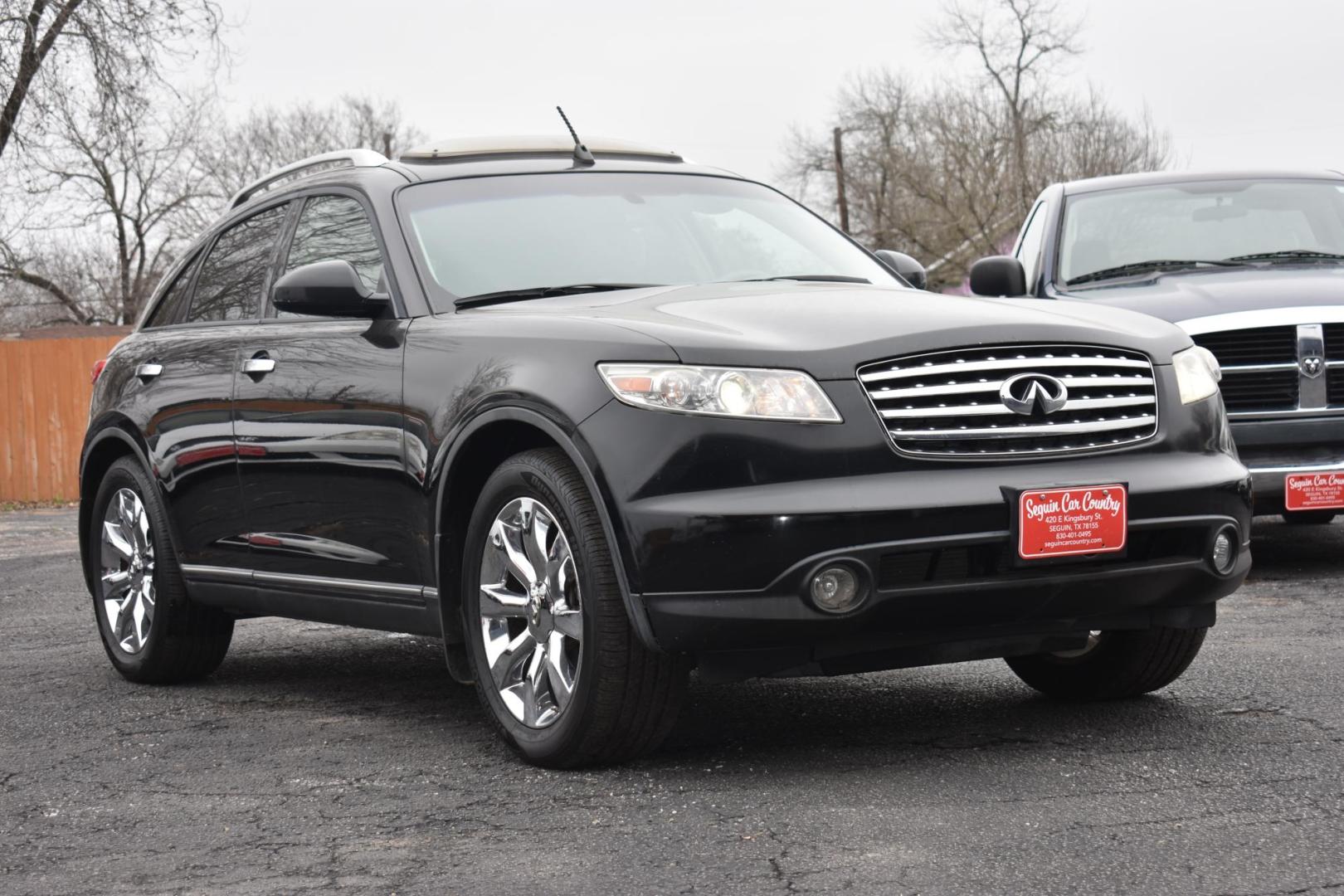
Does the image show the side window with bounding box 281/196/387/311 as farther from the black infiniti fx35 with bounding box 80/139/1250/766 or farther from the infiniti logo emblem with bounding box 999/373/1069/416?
the infiniti logo emblem with bounding box 999/373/1069/416

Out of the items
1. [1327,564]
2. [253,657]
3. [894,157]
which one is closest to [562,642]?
[253,657]

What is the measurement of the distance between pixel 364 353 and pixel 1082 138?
166 ft

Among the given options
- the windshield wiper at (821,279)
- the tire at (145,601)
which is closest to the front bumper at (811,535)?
the windshield wiper at (821,279)

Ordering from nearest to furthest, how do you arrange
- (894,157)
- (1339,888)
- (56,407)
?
(1339,888) → (56,407) → (894,157)

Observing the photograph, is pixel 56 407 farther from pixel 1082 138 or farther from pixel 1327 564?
pixel 1082 138

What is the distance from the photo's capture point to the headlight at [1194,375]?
476 cm

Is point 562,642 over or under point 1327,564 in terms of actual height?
over

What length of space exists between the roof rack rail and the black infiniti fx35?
43 mm

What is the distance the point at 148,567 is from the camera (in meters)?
6.72

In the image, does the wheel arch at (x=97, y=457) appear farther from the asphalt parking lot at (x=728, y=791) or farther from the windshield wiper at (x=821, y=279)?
the windshield wiper at (x=821, y=279)

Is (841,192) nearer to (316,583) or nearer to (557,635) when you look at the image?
(316,583)

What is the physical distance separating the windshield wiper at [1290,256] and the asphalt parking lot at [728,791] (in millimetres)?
3126

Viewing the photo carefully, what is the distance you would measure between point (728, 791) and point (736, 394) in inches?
37.2

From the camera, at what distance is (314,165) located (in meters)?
6.63
